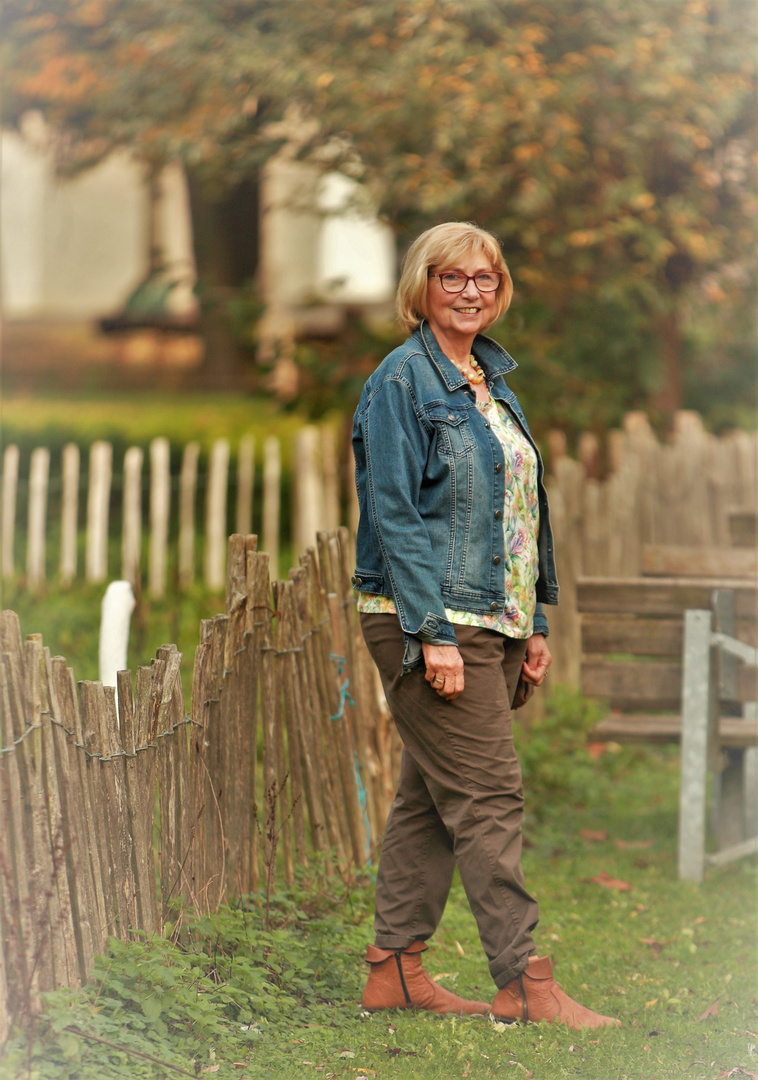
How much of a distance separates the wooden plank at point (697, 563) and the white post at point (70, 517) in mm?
4931

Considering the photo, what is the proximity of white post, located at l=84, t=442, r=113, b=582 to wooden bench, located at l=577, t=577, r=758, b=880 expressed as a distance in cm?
519

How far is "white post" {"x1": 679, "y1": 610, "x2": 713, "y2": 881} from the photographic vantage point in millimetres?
4504

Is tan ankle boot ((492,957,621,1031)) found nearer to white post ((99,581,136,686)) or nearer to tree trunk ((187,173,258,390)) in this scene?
white post ((99,581,136,686))

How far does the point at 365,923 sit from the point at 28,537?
19.8ft

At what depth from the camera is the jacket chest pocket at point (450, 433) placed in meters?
3.07

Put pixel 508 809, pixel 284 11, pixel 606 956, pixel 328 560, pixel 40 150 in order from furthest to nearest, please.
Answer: pixel 40 150, pixel 284 11, pixel 328 560, pixel 606 956, pixel 508 809

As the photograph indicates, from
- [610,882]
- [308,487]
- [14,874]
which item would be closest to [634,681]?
[610,882]

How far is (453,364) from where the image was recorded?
3.21 meters

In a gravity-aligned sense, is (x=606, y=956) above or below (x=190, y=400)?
below

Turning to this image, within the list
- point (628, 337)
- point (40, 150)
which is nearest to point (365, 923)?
point (628, 337)

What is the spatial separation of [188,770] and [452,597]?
2.73 ft

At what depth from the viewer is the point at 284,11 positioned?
333 inches

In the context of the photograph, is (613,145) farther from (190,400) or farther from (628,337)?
(190,400)

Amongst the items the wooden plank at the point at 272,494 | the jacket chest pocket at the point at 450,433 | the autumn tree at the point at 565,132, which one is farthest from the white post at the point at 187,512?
the jacket chest pocket at the point at 450,433
